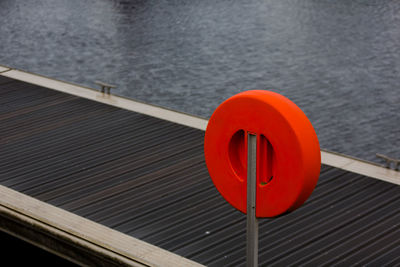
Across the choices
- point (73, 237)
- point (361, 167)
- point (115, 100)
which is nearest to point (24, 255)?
point (73, 237)

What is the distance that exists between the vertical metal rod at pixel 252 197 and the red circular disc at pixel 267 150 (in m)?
0.03

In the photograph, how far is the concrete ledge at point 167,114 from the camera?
25.9ft

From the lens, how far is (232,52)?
18.5 metres

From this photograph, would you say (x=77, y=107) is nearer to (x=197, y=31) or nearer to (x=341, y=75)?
(x=341, y=75)

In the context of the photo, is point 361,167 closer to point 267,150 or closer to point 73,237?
point 73,237

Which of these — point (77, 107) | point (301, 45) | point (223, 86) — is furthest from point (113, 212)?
point (301, 45)

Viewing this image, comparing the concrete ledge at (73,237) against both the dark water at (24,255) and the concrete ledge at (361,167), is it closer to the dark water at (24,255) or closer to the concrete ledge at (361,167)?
the dark water at (24,255)

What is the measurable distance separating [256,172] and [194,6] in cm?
1990

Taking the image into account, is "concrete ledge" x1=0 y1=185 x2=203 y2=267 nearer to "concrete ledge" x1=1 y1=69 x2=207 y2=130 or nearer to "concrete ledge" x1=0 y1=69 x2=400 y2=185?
"concrete ledge" x1=0 y1=69 x2=400 y2=185

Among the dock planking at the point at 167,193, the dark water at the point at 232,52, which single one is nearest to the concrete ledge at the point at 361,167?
the dock planking at the point at 167,193

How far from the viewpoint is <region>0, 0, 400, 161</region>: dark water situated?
571 inches

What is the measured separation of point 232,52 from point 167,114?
356 inches

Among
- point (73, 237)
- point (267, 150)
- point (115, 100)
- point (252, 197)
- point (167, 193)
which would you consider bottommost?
point (252, 197)

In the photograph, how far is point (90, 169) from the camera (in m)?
8.02
